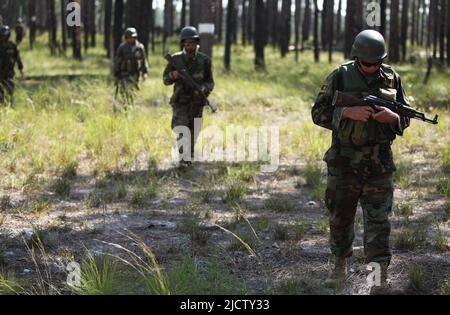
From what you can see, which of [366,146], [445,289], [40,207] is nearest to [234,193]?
[40,207]

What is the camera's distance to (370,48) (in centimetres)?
421

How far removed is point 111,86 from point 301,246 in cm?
955

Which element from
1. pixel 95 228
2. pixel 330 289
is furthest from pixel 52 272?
pixel 330 289

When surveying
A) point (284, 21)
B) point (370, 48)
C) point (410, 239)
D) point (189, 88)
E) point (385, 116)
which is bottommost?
point (410, 239)

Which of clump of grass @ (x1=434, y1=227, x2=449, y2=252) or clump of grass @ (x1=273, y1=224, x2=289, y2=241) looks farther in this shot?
clump of grass @ (x1=273, y1=224, x2=289, y2=241)

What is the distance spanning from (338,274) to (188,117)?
4.44m

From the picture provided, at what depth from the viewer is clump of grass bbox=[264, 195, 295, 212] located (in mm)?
6887

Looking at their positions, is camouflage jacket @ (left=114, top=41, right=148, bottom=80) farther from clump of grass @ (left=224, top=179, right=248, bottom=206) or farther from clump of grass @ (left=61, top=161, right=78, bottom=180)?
clump of grass @ (left=224, top=179, right=248, bottom=206)

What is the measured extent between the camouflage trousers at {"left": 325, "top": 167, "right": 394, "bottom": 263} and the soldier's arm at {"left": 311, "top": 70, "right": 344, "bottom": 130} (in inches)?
13.0

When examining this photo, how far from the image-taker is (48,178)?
7859 millimetres

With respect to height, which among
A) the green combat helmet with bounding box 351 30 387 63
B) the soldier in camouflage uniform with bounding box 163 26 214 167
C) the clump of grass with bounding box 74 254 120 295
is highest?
the green combat helmet with bounding box 351 30 387 63

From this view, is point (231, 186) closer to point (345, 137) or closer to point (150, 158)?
point (150, 158)

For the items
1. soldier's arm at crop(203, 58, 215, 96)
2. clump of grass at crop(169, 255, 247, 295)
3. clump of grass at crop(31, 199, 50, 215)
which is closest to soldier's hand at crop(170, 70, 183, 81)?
soldier's arm at crop(203, 58, 215, 96)

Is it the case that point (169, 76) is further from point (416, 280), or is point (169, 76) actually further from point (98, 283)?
point (416, 280)
